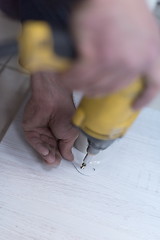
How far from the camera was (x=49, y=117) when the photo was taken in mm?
447

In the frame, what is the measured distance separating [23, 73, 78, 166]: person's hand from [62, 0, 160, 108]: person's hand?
23 centimetres

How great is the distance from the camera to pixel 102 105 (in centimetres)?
24

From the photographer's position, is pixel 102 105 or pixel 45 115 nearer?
pixel 102 105

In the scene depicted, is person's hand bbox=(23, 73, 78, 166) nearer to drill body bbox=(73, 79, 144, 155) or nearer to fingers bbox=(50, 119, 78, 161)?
fingers bbox=(50, 119, 78, 161)

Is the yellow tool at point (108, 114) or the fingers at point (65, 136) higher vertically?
the yellow tool at point (108, 114)

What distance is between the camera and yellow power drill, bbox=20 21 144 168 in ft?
0.59

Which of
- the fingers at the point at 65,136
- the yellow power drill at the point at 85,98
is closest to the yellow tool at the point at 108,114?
the yellow power drill at the point at 85,98

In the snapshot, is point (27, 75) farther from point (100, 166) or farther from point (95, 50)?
point (95, 50)

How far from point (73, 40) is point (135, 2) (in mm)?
58

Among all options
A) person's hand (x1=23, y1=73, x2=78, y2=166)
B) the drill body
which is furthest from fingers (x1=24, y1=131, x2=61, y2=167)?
the drill body

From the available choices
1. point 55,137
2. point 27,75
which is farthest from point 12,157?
point 27,75

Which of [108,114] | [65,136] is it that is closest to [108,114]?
[108,114]

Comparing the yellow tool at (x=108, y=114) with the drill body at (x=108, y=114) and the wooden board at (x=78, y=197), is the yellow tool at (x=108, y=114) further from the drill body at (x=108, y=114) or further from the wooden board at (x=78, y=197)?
the wooden board at (x=78, y=197)

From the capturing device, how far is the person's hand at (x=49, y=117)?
43cm
